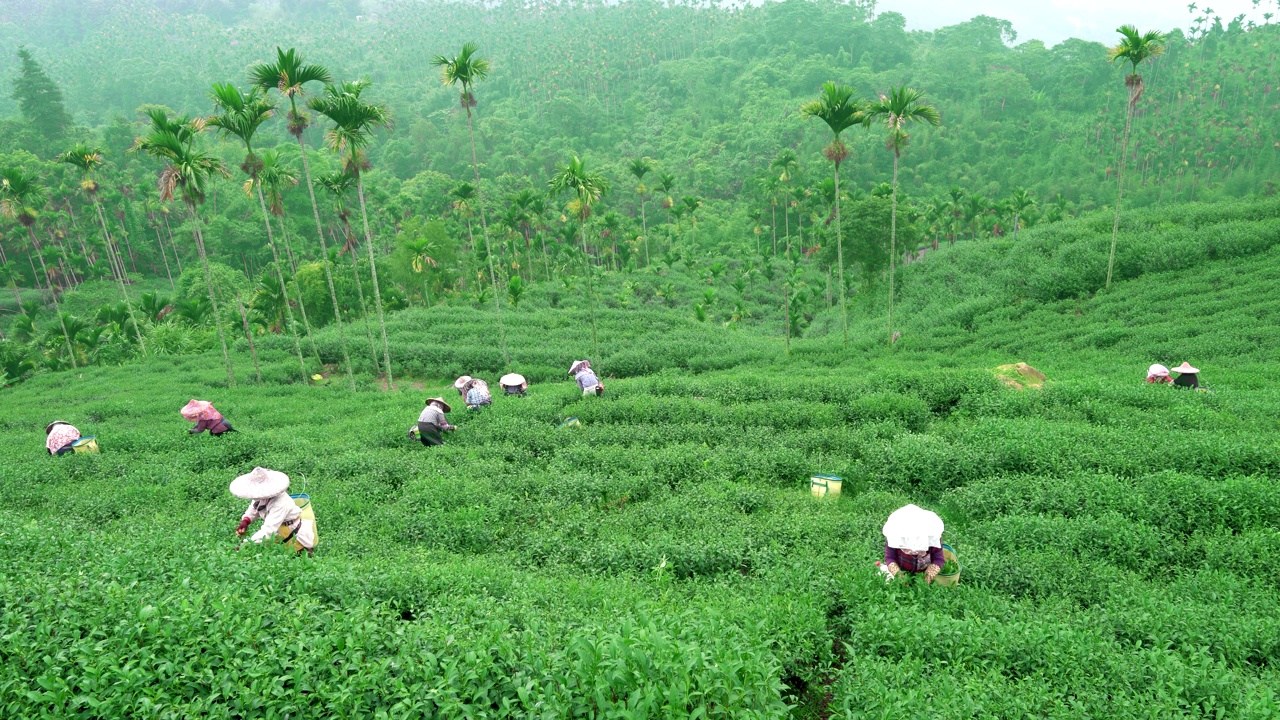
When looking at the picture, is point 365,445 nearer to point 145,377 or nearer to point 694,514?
point 694,514

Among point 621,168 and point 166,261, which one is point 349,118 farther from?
point 621,168

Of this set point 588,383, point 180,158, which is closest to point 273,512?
point 588,383

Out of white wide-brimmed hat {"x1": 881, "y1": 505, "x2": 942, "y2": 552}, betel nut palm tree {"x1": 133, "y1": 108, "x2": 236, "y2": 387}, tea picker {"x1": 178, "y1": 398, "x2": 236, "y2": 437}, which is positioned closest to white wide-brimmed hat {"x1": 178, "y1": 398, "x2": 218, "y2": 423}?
tea picker {"x1": 178, "y1": 398, "x2": 236, "y2": 437}

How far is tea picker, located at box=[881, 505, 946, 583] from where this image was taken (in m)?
7.22

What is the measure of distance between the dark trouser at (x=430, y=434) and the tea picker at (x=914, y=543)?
9484 millimetres

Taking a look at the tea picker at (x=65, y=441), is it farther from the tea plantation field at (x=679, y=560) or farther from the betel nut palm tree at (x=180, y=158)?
the betel nut palm tree at (x=180, y=158)

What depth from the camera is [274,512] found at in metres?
8.13

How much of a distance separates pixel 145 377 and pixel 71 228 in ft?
143

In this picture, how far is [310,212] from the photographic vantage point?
70.1 meters

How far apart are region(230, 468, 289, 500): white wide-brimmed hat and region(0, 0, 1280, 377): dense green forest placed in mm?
15303

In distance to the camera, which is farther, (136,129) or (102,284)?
(136,129)

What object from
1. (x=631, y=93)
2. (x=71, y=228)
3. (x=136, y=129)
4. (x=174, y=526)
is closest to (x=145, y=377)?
(x=174, y=526)

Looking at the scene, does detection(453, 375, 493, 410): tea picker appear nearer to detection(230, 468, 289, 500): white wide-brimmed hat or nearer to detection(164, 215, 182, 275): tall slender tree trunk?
detection(230, 468, 289, 500): white wide-brimmed hat

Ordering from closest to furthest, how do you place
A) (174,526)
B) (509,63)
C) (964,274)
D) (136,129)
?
(174,526), (964,274), (136,129), (509,63)
